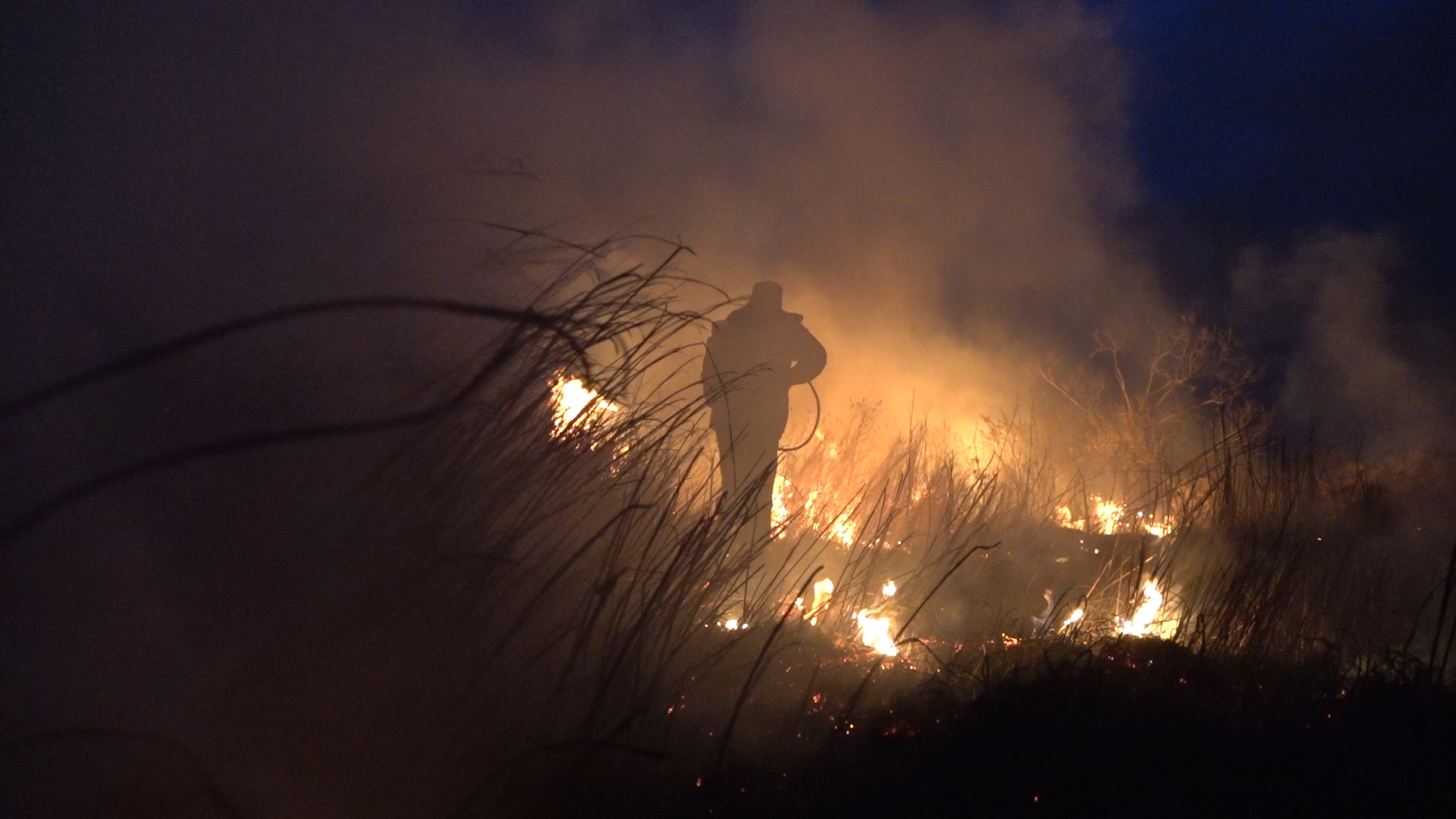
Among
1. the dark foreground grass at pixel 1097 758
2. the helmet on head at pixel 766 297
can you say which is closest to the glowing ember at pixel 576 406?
the dark foreground grass at pixel 1097 758

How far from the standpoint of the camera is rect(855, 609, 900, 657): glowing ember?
91.0 inches

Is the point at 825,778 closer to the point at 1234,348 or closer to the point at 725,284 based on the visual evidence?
the point at 725,284

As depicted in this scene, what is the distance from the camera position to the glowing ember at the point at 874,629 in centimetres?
231

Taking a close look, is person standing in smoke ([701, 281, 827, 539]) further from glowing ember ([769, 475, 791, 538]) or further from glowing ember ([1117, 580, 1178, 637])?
glowing ember ([1117, 580, 1178, 637])

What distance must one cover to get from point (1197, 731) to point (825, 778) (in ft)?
2.41

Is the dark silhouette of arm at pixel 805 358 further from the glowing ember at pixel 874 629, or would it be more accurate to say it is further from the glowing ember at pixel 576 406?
the glowing ember at pixel 576 406

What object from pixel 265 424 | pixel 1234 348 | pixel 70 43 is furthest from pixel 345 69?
pixel 1234 348

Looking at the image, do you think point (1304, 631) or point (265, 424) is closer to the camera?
point (265, 424)

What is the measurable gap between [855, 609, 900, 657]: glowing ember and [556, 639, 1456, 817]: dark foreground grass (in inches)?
16.8

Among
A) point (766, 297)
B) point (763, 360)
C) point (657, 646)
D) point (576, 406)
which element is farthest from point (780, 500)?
point (657, 646)

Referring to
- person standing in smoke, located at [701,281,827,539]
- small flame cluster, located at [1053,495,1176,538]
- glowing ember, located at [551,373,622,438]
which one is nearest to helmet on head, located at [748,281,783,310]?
person standing in smoke, located at [701,281,827,539]

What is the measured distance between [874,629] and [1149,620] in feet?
3.41

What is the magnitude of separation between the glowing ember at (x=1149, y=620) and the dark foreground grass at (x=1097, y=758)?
644 millimetres

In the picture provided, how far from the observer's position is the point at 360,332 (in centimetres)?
182
